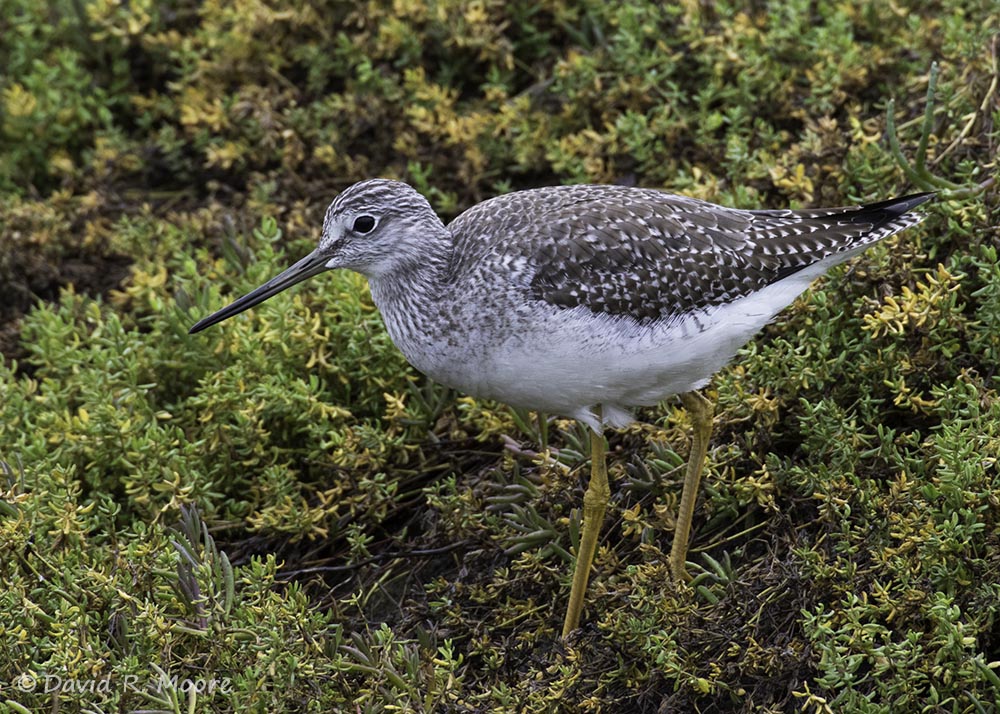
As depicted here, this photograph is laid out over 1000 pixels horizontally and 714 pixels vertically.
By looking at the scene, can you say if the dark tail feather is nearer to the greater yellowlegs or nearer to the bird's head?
the greater yellowlegs

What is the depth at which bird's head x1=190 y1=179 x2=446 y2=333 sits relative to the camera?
19.6 ft

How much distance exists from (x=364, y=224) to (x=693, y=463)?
2007 mm

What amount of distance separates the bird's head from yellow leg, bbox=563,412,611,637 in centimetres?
133

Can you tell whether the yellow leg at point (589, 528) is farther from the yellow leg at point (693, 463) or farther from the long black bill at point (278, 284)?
the long black bill at point (278, 284)

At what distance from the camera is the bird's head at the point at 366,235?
598cm

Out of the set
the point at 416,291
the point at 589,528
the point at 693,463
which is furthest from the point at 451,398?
the point at 693,463

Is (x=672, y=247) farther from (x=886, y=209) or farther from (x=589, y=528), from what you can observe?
(x=589, y=528)

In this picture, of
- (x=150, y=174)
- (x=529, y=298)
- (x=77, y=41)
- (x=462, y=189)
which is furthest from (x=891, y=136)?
(x=77, y=41)

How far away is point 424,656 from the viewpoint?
209 inches

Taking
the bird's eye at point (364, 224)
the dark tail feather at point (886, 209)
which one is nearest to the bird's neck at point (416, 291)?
the bird's eye at point (364, 224)

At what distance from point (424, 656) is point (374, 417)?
2.04 m

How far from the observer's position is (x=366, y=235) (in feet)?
19.7

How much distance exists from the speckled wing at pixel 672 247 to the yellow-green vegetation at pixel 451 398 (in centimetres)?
52

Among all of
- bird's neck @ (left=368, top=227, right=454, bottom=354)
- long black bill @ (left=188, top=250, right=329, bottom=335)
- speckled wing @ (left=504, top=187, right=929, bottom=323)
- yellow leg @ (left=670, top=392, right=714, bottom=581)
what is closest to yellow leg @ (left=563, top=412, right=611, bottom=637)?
yellow leg @ (left=670, top=392, right=714, bottom=581)
